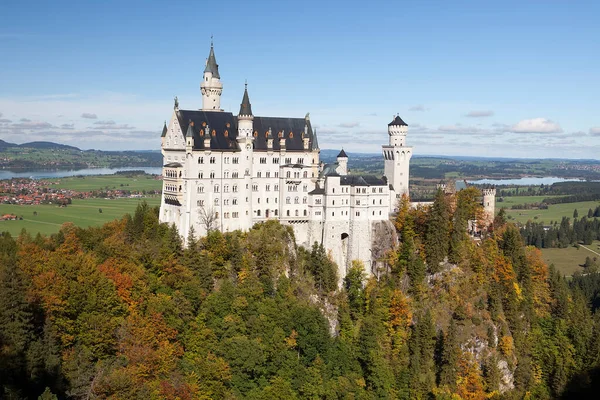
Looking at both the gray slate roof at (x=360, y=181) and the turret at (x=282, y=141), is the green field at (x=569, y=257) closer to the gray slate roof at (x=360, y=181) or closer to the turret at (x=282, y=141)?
the gray slate roof at (x=360, y=181)

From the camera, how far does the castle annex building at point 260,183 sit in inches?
2771

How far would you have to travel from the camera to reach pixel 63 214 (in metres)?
131

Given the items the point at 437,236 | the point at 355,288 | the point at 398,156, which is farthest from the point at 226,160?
the point at 437,236

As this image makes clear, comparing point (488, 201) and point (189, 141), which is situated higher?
point (189, 141)

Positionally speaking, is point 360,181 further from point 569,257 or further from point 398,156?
point 569,257

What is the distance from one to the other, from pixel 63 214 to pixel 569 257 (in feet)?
376

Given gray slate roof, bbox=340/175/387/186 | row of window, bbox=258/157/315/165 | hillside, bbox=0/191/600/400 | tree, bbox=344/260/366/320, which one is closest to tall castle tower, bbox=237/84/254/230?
row of window, bbox=258/157/315/165

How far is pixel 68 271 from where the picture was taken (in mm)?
54625

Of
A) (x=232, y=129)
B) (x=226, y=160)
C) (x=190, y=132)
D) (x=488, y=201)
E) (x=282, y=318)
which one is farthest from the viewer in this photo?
(x=488, y=201)

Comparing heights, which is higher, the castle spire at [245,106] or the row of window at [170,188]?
the castle spire at [245,106]

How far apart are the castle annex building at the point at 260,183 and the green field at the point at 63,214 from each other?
145 feet

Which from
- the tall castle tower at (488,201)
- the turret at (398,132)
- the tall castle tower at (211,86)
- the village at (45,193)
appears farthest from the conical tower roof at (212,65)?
the village at (45,193)

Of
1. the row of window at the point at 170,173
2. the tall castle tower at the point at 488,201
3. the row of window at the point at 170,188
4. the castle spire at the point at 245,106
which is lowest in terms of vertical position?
the tall castle tower at the point at 488,201

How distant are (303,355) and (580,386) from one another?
3386 cm
